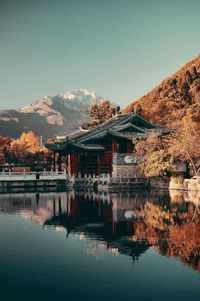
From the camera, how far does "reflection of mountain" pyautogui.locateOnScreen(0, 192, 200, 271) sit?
16547 mm

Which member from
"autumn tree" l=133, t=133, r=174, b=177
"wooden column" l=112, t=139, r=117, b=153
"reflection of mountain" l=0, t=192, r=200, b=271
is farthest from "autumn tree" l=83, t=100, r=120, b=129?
"reflection of mountain" l=0, t=192, r=200, b=271

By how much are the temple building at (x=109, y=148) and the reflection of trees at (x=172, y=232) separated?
2069 centimetres

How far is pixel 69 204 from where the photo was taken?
33.1m

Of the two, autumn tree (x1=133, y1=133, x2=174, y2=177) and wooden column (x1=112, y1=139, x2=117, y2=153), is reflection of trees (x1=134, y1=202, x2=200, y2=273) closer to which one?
autumn tree (x1=133, y1=133, x2=174, y2=177)

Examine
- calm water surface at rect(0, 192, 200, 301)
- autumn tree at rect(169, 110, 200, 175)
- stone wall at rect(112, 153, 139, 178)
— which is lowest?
calm water surface at rect(0, 192, 200, 301)

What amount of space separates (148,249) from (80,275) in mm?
4284

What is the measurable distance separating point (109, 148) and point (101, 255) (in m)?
36.5

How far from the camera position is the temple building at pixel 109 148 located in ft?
160

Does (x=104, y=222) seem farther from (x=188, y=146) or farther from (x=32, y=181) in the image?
(x=32, y=181)

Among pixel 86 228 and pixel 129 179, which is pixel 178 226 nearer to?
pixel 86 228

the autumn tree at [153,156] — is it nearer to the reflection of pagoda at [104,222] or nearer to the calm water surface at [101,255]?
the reflection of pagoda at [104,222]

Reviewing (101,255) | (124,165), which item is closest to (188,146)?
(124,165)

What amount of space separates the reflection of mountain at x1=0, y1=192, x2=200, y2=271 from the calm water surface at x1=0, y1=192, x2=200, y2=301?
4cm

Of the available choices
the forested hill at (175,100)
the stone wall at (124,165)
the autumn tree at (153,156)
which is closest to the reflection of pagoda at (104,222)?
the autumn tree at (153,156)
